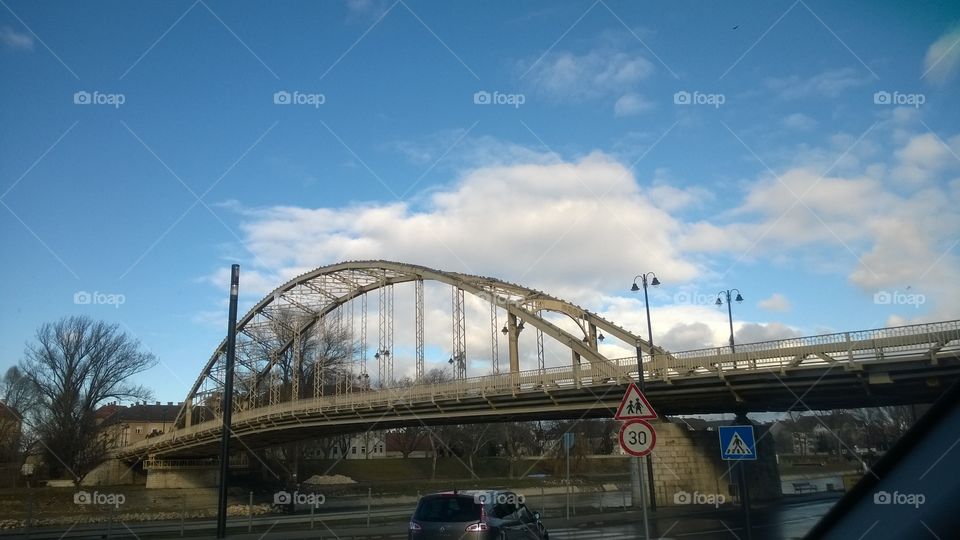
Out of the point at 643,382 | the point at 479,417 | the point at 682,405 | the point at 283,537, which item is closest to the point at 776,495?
the point at 682,405

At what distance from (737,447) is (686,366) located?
21430mm

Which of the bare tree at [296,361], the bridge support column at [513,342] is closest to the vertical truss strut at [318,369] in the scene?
the bare tree at [296,361]

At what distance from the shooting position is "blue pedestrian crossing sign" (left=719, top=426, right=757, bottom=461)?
12766 mm

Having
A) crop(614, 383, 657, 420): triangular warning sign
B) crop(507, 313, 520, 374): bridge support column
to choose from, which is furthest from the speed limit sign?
crop(507, 313, 520, 374): bridge support column

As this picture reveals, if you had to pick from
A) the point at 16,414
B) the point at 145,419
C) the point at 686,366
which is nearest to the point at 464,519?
the point at 686,366

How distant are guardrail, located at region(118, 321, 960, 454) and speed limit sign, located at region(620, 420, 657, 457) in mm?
19536

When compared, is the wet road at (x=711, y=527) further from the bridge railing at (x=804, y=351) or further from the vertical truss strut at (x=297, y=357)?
the vertical truss strut at (x=297, y=357)

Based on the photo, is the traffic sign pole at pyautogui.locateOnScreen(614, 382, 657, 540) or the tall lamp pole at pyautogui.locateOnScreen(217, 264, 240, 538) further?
the tall lamp pole at pyautogui.locateOnScreen(217, 264, 240, 538)

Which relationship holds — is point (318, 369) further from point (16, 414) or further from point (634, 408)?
point (634, 408)

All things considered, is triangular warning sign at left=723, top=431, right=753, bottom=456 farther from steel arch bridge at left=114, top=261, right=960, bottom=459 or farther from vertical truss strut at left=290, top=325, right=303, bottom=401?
vertical truss strut at left=290, top=325, right=303, bottom=401

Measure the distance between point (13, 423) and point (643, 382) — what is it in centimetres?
4624

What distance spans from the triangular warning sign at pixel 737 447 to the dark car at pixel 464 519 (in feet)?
13.5

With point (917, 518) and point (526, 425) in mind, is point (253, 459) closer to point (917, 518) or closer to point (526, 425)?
point (526, 425)

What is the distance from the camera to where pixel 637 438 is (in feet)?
35.9
